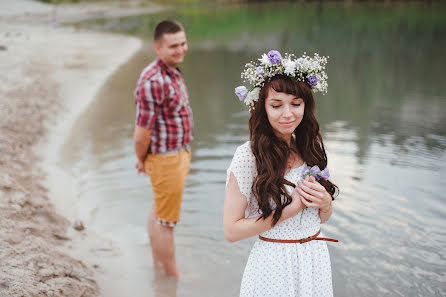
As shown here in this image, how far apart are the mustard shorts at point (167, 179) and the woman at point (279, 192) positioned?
1418 millimetres

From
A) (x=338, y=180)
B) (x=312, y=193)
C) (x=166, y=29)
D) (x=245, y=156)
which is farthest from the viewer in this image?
(x=338, y=180)

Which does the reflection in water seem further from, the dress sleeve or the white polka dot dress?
the dress sleeve

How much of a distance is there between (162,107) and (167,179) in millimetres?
556

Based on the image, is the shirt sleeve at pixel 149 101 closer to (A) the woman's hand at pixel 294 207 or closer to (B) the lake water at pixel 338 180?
(B) the lake water at pixel 338 180

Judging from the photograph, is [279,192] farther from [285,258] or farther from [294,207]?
[285,258]

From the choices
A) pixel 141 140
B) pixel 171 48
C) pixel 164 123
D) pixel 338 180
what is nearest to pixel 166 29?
pixel 171 48

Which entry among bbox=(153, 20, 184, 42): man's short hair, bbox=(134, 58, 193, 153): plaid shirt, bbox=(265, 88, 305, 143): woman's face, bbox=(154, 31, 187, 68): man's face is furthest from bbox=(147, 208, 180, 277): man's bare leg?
bbox=(265, 88, 305, 143): woman's face

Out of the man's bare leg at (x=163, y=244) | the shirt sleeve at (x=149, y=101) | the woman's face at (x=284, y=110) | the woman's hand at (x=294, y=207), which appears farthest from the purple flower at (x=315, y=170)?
the man's bare leg at (x=163, y=244)

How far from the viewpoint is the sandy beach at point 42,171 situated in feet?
11.8

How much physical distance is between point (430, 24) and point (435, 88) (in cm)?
1850

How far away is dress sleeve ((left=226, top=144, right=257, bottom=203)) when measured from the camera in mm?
2262

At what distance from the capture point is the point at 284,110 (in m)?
2.27

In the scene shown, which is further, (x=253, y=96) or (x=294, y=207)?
(x=253, y=96)

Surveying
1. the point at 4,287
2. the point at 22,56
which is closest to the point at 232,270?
the point at 4,287
